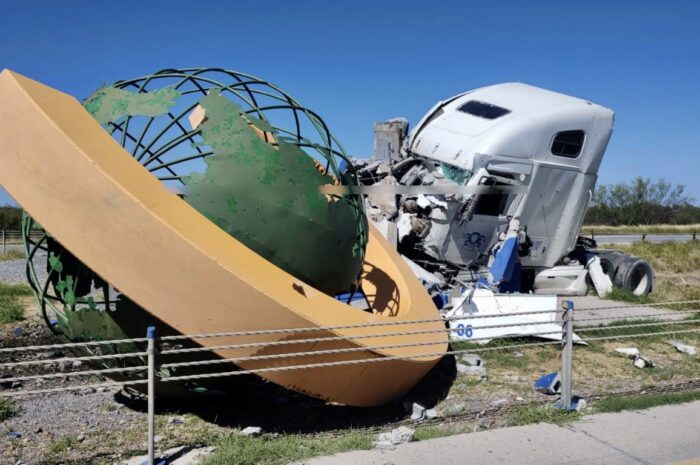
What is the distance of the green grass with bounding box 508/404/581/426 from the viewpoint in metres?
5.64

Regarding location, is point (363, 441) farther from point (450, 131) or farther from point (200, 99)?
point (450, 131)

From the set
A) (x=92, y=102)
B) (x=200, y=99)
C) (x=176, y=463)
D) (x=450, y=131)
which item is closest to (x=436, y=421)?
(x=176, y=463)

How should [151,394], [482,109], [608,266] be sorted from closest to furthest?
[151,394] → [482,109] → [608,266]

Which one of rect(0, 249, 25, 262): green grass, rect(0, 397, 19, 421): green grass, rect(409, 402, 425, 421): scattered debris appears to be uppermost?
rect(409, 402, 425, 421): scattered debris

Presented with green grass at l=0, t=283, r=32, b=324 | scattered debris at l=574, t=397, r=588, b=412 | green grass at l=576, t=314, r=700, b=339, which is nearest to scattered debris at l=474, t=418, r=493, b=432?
scattered debris at l=574, t=397, r=588, b=412

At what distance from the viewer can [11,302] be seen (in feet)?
38.1

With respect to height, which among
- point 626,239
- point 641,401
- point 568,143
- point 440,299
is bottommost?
point 641,401

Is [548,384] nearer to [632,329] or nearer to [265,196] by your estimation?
[265,196]

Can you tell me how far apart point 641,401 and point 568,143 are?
303 inches

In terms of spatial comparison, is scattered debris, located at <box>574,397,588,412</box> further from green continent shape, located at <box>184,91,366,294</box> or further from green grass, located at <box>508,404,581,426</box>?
green continent shape, located at <box>184,91,366,294</box>

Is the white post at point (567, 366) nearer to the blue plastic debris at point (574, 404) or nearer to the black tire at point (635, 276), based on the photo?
the blue plastic debris at point (574, 404)

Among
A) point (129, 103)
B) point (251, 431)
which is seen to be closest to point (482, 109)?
point (129, 103)

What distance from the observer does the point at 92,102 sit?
546cm

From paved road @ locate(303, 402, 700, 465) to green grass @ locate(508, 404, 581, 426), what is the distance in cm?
10
